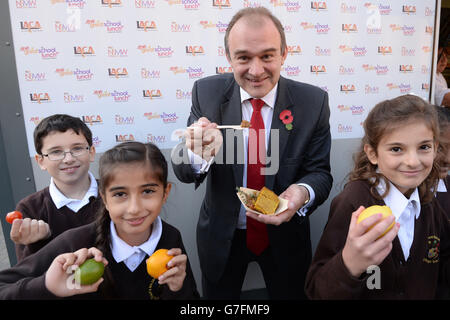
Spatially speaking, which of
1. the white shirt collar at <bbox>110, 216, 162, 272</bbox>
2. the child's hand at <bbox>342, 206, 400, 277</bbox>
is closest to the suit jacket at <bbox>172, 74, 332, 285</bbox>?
the white shirt collar at <bbox>110, 216, 162, 272</bbox>

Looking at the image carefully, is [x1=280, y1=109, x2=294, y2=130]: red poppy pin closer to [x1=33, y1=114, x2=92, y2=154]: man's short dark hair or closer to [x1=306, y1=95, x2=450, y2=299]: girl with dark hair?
[x1=306, y1=95, x2=450, y2=299]: girl with dark hair

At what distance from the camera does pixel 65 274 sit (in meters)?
1.26

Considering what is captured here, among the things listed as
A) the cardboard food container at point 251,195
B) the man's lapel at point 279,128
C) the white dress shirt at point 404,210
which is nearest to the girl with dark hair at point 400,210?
the white dress shirt at point 404,210

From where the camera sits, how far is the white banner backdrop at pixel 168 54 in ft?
7.97

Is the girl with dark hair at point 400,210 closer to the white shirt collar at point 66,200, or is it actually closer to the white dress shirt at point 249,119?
the white dress shirt at point 249,119

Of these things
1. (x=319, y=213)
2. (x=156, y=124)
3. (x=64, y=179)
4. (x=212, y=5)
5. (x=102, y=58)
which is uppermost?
(x=212, y=5)

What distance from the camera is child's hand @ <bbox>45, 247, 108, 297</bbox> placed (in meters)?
1.23

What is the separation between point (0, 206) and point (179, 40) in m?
2.09

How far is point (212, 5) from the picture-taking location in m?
2.59

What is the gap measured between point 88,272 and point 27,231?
59cm

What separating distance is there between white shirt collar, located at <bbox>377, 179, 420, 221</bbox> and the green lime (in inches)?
52.9

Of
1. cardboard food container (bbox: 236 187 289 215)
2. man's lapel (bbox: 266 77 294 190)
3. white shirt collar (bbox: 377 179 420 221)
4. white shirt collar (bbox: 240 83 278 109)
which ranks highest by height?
white shirt collar (bbox: 240 83 278 109)
